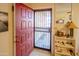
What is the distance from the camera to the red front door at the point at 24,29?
190 cm

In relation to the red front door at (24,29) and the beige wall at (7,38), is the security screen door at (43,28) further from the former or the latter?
the beige wall at (7,38)

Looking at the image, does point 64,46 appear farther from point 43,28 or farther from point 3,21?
point 3,21

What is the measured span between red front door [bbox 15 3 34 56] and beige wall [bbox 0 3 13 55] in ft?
0.26

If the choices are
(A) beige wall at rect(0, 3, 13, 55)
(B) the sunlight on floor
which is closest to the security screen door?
(B) the sunlight on floor

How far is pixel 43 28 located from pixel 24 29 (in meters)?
0.26

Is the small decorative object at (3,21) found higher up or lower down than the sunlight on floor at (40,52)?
higher up

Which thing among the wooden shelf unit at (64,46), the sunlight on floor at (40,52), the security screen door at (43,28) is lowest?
the sunlight on floor at (40,52)

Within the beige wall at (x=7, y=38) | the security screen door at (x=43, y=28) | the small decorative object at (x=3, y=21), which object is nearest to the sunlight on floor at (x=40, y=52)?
the security screen door at (x=43, y=28)

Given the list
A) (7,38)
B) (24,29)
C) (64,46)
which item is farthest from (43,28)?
(7,38)

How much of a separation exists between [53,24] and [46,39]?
0.74 ft

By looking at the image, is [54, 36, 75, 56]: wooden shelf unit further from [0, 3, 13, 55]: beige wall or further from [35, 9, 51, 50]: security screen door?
[0, 3, 13, 55]: beige wall

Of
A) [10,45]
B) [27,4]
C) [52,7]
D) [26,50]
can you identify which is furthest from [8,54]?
[52,7]

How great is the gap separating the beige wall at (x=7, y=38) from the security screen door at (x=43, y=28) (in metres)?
0.35

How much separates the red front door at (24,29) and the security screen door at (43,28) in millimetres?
70
